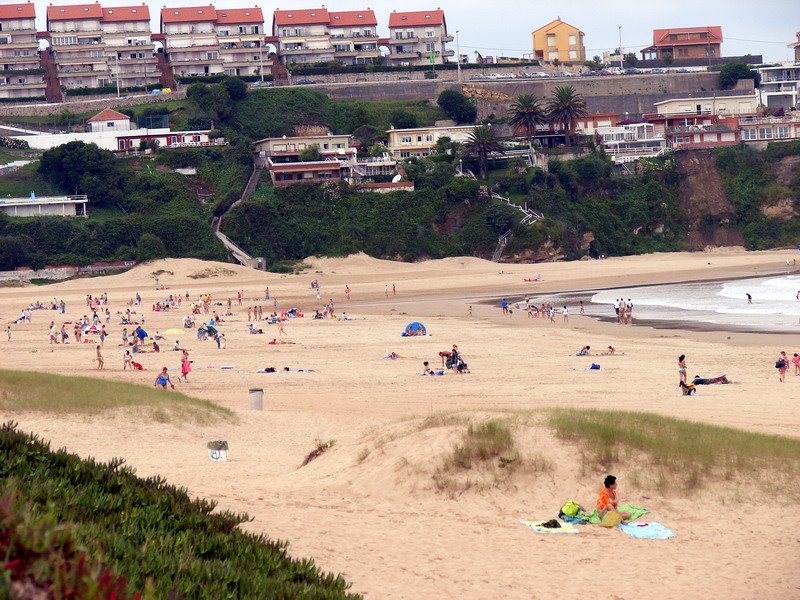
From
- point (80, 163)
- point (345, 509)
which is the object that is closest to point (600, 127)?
point (80, 163)

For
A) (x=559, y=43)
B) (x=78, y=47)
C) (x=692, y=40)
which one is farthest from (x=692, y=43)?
(x=78, y=47)

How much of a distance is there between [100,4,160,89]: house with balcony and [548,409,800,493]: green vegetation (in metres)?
84.6

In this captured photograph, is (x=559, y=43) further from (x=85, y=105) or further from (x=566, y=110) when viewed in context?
(x=85, y=105)

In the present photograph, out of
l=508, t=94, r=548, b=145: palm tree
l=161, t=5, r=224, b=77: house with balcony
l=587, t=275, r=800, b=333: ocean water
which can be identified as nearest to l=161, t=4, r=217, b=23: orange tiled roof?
l=161, t=5, r=224, b=77: house with balcony

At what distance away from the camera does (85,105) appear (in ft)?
287

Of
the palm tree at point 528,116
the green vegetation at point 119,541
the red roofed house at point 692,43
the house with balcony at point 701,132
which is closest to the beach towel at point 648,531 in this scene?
the green vegetation at point 119,541

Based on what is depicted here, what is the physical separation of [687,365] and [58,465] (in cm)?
1967

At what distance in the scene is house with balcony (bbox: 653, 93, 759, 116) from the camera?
88.7 meters

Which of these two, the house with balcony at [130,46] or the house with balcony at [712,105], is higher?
the house with balcony at [130,46]

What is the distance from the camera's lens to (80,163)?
71.1 meters

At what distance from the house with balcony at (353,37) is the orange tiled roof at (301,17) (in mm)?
851

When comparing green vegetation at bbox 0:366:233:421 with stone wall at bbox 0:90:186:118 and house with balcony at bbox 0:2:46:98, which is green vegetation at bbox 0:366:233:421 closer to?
stone wall at bbox 0:90:186:118

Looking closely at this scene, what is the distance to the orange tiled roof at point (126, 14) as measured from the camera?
94750 mm

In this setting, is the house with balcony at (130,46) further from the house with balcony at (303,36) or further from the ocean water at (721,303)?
the ocean water at (721,303)
